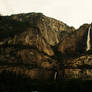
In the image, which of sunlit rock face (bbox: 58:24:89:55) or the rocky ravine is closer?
the rocky ravine

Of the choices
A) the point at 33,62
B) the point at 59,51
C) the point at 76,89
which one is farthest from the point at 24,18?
the point at 76,89

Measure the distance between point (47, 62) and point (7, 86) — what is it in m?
20.5

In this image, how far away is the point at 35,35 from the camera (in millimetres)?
86875

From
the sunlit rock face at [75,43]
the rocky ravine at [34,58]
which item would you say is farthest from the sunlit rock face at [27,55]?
the sunlit rock face at [75,43]

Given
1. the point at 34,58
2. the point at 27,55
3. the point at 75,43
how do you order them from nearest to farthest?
1. the point at 27,55
2. the point at 34,58
3. the point at 75,43

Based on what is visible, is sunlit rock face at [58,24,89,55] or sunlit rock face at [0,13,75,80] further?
sunlit rock face at [58,24,89,55]

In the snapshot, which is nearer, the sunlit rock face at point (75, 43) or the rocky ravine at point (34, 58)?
the rocky ravine at point (34, 58)

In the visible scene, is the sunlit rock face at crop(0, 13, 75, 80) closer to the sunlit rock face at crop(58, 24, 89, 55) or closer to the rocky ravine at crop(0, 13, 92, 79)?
the rocky ravine at crop(0, 13, 92, 79)

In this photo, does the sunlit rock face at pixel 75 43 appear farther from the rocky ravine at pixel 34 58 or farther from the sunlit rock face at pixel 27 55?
the sunlit rock face at pixel 27 55

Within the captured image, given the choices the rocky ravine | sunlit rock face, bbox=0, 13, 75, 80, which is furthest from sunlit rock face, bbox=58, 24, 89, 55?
sunlit rock face, bbox=0, 13, 75, 80

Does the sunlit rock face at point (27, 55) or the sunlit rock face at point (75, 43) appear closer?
the sunlit rock face at point (27, 55)

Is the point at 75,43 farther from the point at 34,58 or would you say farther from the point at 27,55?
the point at 27,55

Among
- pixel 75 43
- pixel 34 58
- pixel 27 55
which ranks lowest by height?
pixel 34 58

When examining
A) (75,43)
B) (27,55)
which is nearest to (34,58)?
(27,55)
